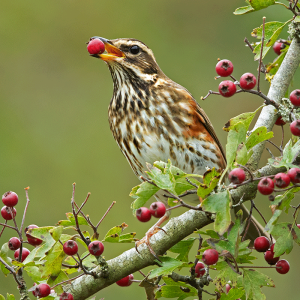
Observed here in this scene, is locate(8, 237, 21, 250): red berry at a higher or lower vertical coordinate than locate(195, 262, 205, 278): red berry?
higher

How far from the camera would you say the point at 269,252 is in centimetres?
184

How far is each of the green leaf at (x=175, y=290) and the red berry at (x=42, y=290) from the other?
0.39 meters

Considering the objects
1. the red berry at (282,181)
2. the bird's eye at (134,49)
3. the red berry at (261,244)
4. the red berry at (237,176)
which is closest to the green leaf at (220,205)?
the red berry at (237,176)

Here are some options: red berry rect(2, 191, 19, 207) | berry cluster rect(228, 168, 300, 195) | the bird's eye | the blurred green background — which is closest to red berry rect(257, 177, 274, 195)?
berry cluster rect(228, 168, 300, 195)

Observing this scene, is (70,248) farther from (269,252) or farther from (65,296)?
(269,252)

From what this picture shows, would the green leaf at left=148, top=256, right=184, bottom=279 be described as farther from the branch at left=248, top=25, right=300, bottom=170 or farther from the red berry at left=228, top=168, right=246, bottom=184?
the branch at left=248, top=25, right=300, bottom=170

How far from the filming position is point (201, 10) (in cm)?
577

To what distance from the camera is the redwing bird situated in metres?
2.66

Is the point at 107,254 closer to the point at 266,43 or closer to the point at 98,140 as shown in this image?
the point at 98,140

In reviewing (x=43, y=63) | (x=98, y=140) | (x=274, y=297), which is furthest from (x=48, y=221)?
(x=274, y=297)

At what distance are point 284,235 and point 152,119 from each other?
1241 millimetres

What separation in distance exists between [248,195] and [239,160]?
1.13 feet

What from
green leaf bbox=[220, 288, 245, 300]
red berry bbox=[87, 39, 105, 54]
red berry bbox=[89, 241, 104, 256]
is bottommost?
green leaf bbox=[220, 288, 245, 300]

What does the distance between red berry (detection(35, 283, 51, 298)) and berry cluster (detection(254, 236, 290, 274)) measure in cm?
73
